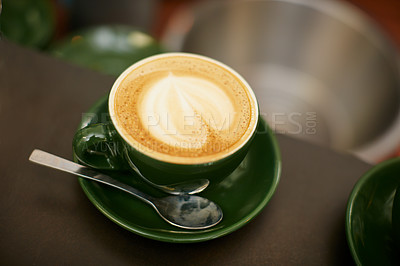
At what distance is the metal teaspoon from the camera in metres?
0.42

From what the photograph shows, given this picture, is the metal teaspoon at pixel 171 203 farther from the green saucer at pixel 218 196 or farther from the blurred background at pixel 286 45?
the blurred background at pixel 286 45

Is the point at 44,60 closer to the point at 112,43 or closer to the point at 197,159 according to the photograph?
the point at 197,159

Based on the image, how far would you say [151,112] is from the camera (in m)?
0.45

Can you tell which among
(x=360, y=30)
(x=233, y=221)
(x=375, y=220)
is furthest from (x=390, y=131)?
(x=233, y=221)

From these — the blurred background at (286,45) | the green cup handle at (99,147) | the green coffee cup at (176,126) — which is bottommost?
the blurred background at (286,45)

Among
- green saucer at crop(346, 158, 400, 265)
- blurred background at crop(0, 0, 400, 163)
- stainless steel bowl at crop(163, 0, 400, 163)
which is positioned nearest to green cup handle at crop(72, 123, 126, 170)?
green saucer at crop(346, 158, 400, 265)

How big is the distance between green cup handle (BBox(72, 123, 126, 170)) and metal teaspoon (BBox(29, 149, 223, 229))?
0.01 m

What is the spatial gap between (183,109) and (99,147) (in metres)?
0.10

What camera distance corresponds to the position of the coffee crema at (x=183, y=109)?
0.42 m

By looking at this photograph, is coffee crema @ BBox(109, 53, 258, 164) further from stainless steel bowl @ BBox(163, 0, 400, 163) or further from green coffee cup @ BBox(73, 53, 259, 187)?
stainless steel bowl @ BBox(163, 0, 400, 163)

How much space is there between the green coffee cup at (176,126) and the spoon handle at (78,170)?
0.01m

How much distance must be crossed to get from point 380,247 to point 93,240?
1.00 feet

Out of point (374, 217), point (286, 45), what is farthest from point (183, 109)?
point (286, 45)

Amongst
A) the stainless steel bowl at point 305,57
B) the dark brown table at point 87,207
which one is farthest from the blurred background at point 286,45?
the dark brown table at point 87,207
